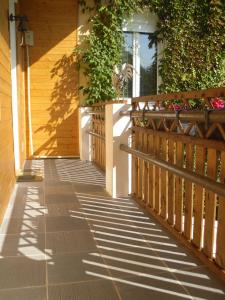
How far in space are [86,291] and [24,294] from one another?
0.35m

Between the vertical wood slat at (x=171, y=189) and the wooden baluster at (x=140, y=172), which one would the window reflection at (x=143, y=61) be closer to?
the wooden baluster at (x=140, y=172)

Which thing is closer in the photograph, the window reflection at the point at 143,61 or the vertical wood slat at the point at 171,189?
the vertical wood slat at the point at 171,189

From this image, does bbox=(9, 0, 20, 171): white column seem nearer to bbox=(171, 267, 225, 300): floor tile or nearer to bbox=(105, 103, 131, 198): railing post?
bbox=(105, 103, 131, 198): railing post

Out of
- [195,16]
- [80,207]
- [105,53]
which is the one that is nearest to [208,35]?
[195,16]

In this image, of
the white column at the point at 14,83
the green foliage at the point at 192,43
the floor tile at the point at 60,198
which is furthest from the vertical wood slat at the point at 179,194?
the green foliage at the point at 192,43

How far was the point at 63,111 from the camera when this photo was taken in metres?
7.16

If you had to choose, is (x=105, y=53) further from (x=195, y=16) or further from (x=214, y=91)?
(x=214, y=91)

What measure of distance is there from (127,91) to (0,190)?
16.6 feet

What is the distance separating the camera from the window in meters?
7.60

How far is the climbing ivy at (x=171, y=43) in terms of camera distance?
23.0ft

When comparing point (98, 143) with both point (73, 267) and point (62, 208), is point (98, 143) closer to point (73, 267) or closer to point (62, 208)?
point (62, 208)

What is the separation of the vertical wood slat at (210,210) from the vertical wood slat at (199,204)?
8cm

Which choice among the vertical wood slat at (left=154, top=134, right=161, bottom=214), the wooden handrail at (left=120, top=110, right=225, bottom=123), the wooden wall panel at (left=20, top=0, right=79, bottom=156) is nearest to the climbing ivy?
the wooden wall panel at (left=20, top=0, right=79, bottom=156)

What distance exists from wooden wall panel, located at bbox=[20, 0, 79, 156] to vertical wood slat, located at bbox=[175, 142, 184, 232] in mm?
4748
